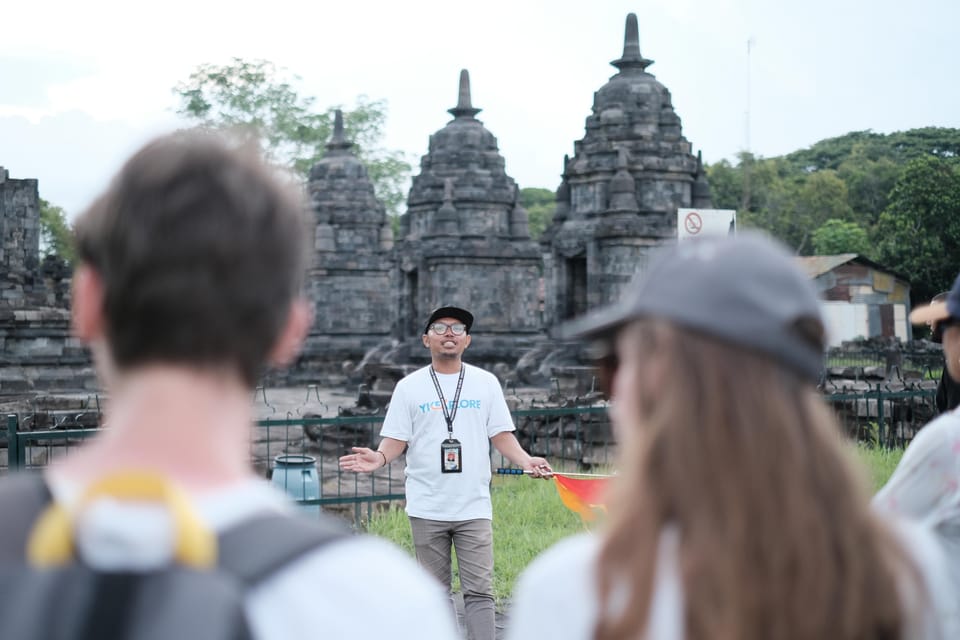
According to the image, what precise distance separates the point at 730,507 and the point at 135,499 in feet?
2.38

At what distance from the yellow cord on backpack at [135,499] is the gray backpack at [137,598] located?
13 millimetres

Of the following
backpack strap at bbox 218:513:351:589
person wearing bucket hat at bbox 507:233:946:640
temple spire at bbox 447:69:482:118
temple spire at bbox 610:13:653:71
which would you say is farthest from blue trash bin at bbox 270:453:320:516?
temple spire at bbox 447:69:482:118

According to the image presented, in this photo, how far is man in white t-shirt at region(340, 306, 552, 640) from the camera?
223 inches

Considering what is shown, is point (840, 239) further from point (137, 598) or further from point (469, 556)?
point (137, 598)

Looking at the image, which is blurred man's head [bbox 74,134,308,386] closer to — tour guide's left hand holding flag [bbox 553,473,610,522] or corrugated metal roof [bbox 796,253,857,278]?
tour guide's left hand holding flag [bbox 553,473,610,522]

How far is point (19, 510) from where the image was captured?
140 cm

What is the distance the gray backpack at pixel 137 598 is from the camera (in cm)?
125

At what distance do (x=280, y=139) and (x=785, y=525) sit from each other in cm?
5586

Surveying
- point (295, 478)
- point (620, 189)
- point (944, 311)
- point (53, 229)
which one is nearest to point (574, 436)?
point (295, 478)

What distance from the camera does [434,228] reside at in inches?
1214

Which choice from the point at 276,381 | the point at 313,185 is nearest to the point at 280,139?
the point at 313,185

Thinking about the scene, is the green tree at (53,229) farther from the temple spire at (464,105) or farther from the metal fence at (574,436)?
the metal fence at (574,436)

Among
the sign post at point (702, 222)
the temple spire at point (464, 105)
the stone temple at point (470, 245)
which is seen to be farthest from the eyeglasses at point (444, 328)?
the temple spire at point (464, 105)

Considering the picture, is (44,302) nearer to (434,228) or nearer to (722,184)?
(434,228)
